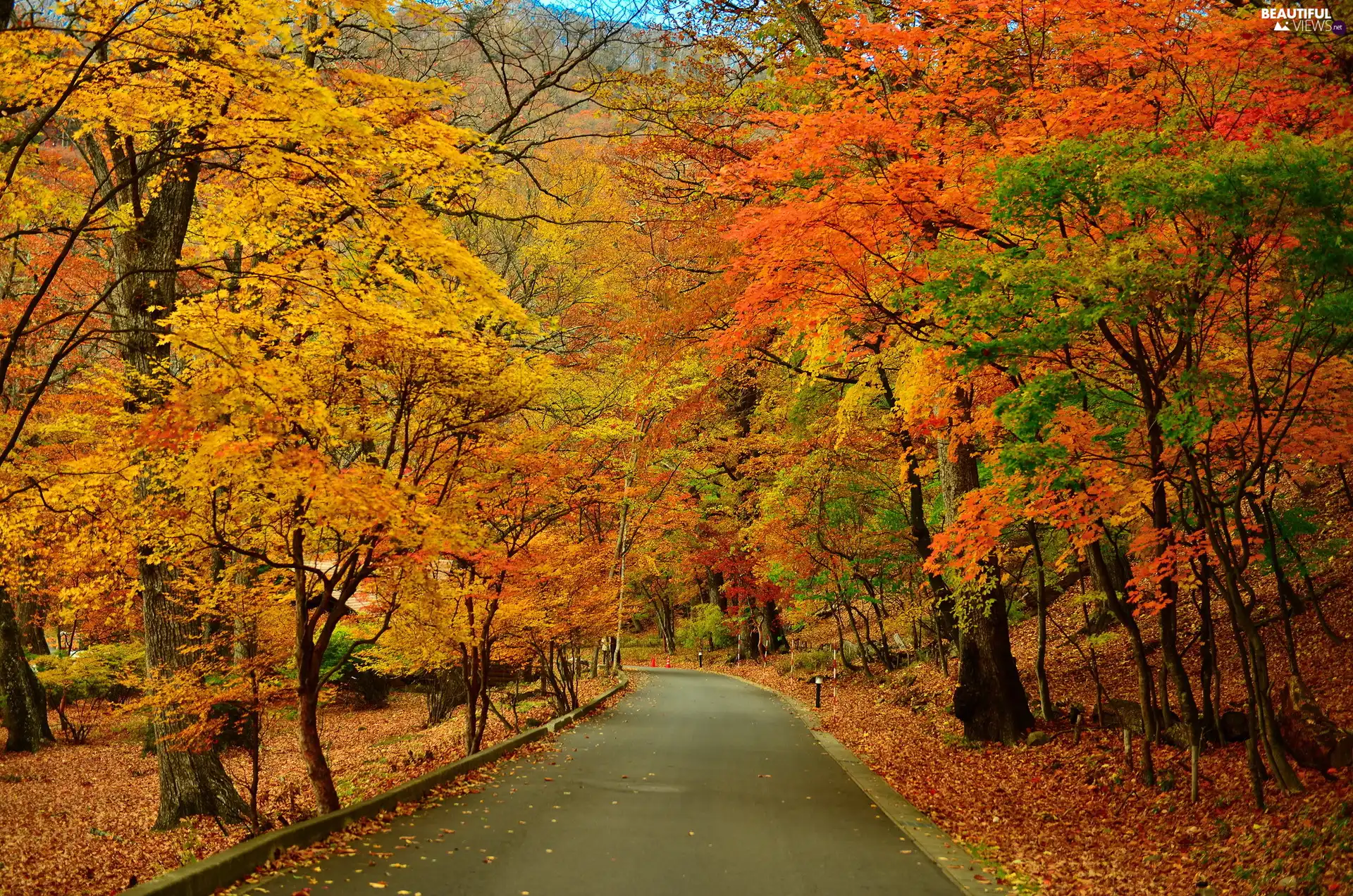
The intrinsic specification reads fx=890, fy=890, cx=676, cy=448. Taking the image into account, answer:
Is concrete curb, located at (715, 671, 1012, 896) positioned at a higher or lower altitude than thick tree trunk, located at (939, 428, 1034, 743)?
lower

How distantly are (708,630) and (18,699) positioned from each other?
92.4ft

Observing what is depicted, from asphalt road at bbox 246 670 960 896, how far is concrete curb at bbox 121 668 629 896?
304 millimetres

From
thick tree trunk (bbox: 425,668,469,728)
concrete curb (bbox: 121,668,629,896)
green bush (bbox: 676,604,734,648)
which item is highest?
concrete curb (bbox: 121,668,629,896)

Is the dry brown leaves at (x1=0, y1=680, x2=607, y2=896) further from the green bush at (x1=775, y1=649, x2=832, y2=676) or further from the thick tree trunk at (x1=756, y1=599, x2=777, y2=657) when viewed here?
the thick tree trunk at (x1=756, y1=599, x2=777, y2=657)

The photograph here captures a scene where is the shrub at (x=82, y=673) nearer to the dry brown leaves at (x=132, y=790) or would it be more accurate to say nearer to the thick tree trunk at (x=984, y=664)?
the dry brown leaves at (x=132, y=790)

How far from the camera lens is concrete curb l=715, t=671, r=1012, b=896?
6805mm

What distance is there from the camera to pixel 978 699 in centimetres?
1274

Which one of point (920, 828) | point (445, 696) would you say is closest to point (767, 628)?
point (445, 696)

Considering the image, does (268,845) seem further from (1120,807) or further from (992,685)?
(992,685)

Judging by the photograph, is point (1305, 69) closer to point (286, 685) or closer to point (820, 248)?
point (820, 248)

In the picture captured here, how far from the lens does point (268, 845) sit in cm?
683

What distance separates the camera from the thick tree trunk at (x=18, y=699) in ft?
63.6

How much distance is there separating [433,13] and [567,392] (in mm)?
14449

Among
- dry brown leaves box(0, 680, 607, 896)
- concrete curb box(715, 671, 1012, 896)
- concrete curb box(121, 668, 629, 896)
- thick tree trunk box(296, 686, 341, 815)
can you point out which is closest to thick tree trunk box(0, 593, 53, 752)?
dry brown leaves box(0, 680, 607, 896)
